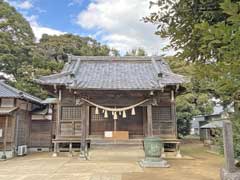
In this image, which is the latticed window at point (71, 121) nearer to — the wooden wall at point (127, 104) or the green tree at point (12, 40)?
the wooden wall at point (127, 104)

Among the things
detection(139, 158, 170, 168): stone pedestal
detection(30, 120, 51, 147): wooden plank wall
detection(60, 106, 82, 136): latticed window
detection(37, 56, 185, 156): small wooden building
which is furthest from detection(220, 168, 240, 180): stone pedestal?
detection(30, 120, 51, 147): wooden plank wall

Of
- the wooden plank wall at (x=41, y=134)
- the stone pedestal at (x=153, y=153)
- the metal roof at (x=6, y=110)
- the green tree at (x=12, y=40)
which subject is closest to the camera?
the stone pedestal at (x=153, y=153)

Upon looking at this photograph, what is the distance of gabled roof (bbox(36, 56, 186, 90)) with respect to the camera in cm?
1091

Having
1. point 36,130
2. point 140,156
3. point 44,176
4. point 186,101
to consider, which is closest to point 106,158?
point 140,156

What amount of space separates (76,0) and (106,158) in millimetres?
8624

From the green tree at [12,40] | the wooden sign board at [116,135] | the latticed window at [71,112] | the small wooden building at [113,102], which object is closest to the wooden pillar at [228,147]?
the small wooden building at [113,102]

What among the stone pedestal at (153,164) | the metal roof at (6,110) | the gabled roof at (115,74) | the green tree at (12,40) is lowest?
the stone pedestal at (153,164)

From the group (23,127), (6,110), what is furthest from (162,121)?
(23,127)

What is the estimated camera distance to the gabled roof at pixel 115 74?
10.9m

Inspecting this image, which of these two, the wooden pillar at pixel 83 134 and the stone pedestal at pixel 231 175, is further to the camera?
the wooden pillar at pixel 83 134

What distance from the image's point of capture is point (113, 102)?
11.4 metres

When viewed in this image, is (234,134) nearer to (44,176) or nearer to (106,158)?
(44,176)

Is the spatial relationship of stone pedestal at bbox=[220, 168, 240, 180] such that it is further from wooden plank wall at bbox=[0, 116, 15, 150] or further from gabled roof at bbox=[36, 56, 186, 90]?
wooden plank wall at bbox=[0, 116, 15, 150]

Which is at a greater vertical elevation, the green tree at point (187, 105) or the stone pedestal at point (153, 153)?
the green tree at point (187, 105)
